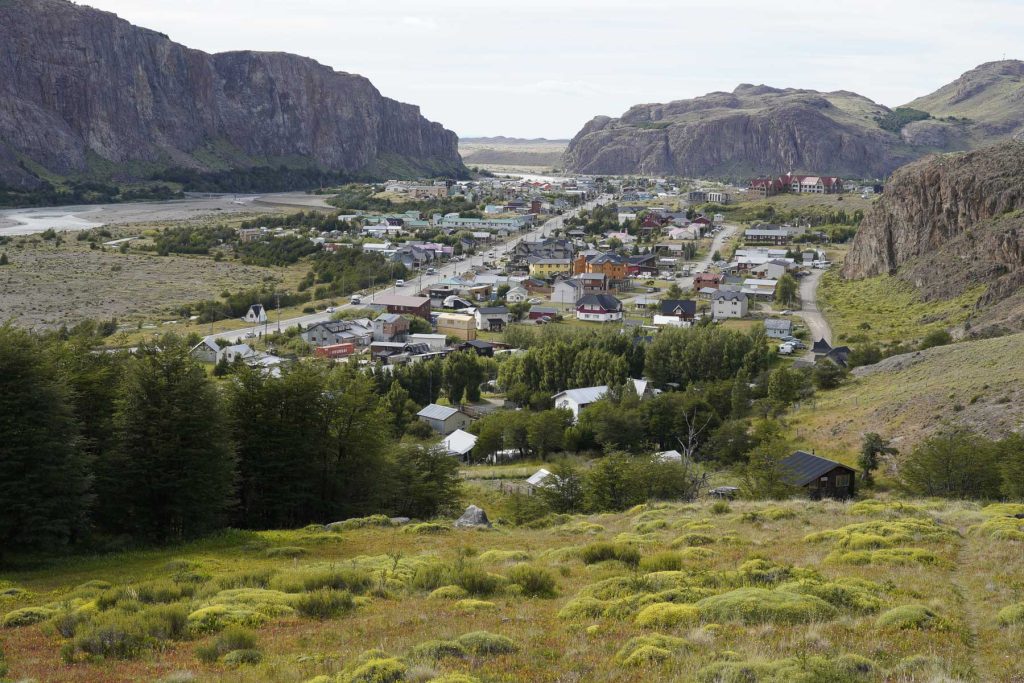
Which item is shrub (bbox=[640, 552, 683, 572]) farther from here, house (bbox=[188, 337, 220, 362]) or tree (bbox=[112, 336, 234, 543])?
house (bbox=[188, 337, 220, 362])

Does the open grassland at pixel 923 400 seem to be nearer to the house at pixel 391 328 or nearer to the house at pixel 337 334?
the house at pixel 391 328

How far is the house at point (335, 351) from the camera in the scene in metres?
53.0

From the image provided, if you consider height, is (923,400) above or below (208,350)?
above

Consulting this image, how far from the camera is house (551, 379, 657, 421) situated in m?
42.3

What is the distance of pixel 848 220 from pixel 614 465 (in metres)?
103

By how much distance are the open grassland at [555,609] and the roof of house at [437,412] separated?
24105 mm

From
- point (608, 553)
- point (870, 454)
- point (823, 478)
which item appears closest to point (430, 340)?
point (870, 454)

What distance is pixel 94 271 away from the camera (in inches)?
3081

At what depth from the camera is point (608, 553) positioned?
14758 millimetres

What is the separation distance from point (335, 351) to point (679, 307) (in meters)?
25.4

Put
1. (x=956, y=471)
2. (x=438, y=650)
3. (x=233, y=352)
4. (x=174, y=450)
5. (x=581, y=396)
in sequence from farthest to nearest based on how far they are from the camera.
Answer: (x=233, y=352) < (x=581, y=396) < (x=956, y=471) < (x=174, y=450) < (x=438, y=650)

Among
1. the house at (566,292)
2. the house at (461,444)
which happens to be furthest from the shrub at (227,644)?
the house at (566,292)

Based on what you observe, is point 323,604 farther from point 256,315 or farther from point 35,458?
point 256,315

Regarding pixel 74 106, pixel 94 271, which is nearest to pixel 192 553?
pixel 94 271
